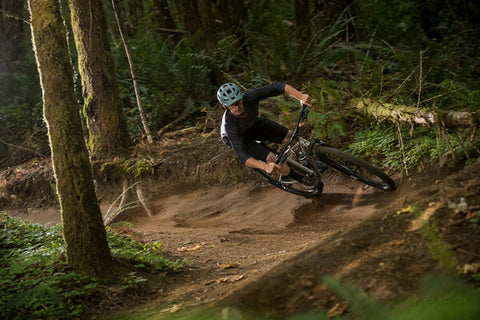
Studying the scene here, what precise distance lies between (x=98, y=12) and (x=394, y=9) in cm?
946

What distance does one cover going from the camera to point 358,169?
6434 mm

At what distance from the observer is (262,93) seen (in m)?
6.27

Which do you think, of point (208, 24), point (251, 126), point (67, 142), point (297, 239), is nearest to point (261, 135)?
point (251, 126)

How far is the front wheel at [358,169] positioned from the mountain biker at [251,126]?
63 cm

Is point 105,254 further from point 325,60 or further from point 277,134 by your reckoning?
point 325,60

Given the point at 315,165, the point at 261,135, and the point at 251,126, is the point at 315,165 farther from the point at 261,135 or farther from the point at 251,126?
the point at 251,126

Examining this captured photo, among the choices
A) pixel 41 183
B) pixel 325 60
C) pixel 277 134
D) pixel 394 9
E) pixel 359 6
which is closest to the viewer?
pixel 277 134

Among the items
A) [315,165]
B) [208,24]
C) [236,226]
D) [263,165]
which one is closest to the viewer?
[263,165]

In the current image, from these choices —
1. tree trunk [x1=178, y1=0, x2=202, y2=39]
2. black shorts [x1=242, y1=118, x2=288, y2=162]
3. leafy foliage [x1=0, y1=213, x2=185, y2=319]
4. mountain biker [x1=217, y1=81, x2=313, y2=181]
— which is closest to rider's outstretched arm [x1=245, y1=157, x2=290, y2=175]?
mountain biker [x1=217, y1=81, x2=313, y2=181]

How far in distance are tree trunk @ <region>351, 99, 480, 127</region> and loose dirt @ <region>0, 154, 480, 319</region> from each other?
0.71m

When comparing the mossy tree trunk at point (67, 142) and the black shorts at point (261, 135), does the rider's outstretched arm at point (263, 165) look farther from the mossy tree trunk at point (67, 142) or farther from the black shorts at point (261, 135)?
the mossy tree trunk at point (67, 142)

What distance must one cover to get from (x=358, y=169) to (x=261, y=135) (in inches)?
64.5

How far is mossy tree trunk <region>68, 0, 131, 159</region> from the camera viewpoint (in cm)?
884

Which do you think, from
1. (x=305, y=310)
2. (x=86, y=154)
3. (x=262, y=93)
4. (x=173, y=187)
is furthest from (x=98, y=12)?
(x=305, y=310)
